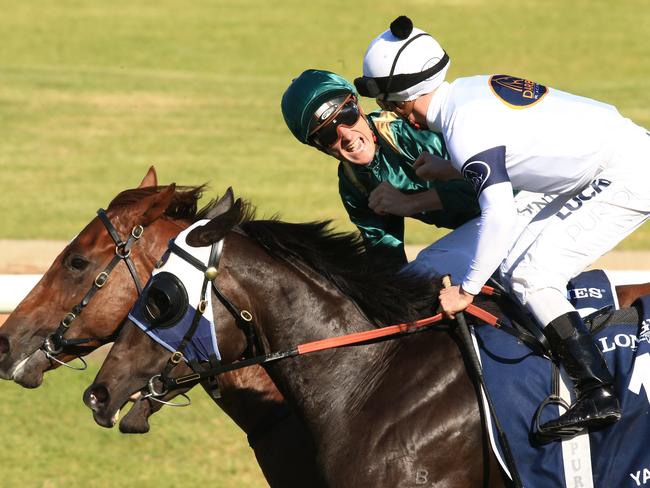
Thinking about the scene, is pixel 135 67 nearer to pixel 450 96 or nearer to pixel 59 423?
pixel 59 423

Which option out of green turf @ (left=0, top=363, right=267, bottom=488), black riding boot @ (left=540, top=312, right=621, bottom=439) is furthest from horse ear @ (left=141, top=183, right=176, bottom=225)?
green turf @ (left=0, top=363, right=267, bottom=488)

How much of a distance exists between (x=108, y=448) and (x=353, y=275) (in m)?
2.64

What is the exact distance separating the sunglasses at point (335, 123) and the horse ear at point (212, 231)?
62cm

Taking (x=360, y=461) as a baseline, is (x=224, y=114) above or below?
below

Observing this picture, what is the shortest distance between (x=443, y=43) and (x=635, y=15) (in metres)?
5.59

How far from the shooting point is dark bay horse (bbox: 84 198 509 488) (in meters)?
3.83

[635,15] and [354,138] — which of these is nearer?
[354,138]

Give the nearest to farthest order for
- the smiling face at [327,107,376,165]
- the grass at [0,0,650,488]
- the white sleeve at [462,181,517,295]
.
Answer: the white sleeve at [462,181,517,295]
the smiling face at [327,107,376,165]
the grass at [0,0,650,488]

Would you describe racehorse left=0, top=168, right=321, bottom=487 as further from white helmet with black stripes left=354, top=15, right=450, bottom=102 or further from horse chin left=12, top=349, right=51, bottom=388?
white helmet with black stripes left=354, top=15, right=450, bottom=102

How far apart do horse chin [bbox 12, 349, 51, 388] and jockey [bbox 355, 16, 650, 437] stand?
5.18ft

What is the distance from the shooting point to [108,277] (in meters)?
4.20

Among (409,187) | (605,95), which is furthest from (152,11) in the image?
(409,187)

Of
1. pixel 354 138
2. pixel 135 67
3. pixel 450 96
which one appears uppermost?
pixel 450 96

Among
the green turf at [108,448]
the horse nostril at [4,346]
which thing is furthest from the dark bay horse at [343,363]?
the green turf at [108,448]
